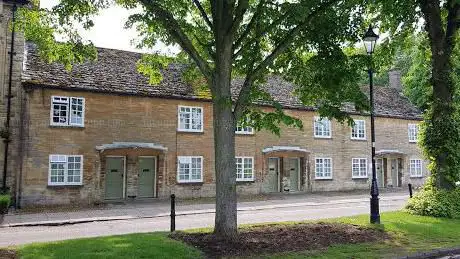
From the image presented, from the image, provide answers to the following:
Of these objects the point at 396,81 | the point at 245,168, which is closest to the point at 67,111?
the point at 245,168

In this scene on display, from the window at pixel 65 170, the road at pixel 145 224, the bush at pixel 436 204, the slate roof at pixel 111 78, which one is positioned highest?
the slate roof at pixel 111 78

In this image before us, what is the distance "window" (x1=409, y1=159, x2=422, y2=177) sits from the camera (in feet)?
122

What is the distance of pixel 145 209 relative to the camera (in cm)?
2020

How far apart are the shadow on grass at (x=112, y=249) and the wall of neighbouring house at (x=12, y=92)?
40.4 ft

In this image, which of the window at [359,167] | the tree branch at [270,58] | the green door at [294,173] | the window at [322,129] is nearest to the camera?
the tree branch at [270,58]

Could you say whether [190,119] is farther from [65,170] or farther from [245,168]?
[65,170]

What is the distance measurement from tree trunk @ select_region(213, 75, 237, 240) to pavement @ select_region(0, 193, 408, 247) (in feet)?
11.8

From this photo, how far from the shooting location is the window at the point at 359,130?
3344 centimetres

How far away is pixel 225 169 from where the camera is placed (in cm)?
1108

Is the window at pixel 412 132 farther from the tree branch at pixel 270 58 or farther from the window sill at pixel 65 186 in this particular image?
the tree branch at pixel 270 58

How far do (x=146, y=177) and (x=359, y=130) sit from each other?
59.0ft

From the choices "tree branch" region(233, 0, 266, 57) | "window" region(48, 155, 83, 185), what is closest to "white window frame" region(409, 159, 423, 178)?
"window" region(48, 155, 83, 185)

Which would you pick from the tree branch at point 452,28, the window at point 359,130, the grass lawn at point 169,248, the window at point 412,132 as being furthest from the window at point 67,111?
the window at point 412,132

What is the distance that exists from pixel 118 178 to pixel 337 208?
11990mm
